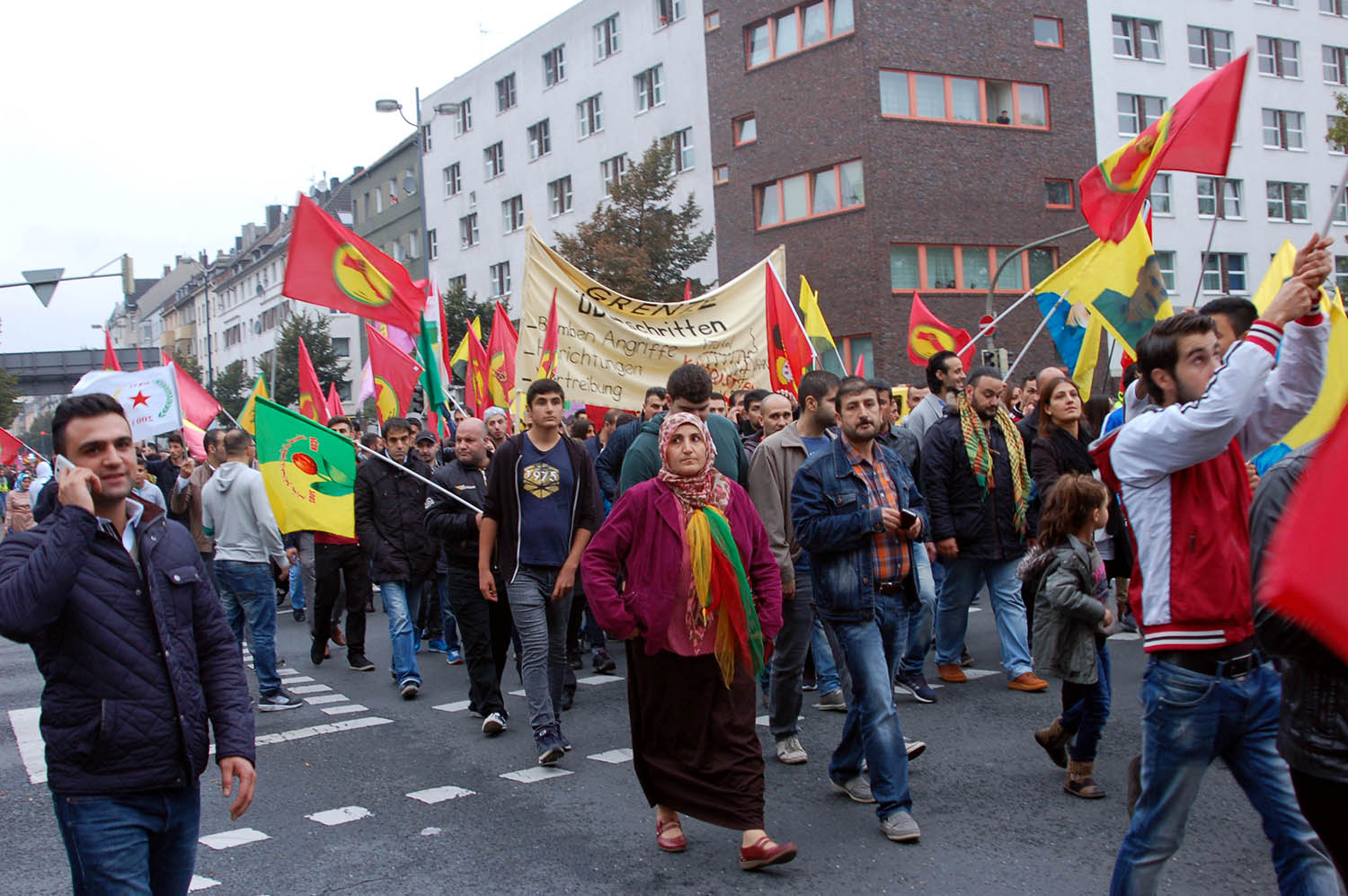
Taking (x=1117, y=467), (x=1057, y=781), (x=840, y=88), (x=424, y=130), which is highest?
(x=424, y=130)

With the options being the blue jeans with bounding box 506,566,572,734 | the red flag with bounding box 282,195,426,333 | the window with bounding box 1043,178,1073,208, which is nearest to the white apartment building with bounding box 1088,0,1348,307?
the window with bounding box 1043,178,1073,208

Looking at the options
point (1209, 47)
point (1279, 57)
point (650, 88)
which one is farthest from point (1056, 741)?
point (1279, 57)

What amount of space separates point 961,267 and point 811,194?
15.3 ft

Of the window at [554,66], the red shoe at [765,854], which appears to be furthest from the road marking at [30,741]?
the window at [554,66]

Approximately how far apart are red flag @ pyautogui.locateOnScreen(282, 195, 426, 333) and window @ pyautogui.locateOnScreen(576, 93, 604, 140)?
108 ft

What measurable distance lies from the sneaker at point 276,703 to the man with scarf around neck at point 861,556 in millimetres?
4559

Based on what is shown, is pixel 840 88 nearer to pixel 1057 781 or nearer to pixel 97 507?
pixel 1057 781

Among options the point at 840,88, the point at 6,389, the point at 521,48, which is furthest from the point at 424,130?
the point at 840,88

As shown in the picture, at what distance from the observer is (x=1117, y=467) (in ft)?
11.5

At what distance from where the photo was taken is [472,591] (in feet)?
25.6

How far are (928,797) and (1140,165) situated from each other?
149 inches

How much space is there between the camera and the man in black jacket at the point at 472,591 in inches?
298

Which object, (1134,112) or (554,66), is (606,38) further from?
(1134,112)

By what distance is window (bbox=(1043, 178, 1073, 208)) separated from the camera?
113 ft
